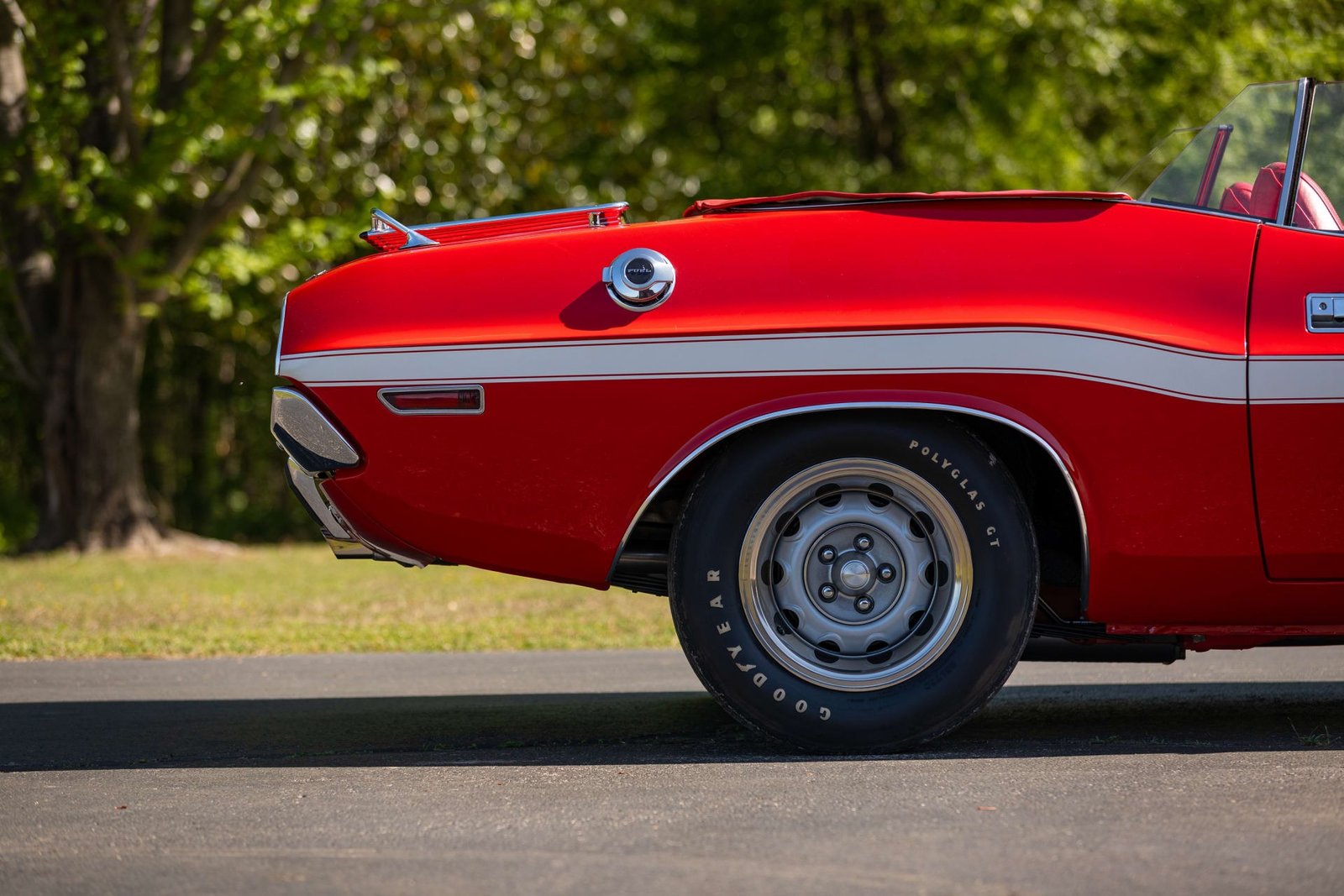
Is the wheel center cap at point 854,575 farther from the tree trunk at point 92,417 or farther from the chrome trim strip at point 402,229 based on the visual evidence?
the tree trunk at point 92,417

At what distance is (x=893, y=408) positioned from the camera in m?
4.07

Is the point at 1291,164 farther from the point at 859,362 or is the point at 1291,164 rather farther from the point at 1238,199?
the point at 859,362

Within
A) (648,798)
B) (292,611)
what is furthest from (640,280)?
(292,611)

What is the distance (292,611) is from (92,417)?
20.2 feet

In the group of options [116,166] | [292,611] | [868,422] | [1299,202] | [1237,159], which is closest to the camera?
[868,422]

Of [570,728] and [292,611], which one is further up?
[570,728]

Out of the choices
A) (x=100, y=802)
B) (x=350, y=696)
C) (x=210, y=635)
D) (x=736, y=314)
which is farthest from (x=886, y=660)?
(x=210, y=635)

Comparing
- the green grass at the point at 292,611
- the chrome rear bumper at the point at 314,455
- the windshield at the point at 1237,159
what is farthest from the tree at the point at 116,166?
the windshield at the point at 1237,159

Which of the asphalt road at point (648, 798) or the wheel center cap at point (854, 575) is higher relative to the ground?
the wheel center cap at point (854, 575)

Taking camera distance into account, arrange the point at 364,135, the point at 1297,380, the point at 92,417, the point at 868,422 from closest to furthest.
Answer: the point at 1297,380, the point at 868,422, the point at 92,417, the point at 364,135

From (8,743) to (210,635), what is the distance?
3.27m

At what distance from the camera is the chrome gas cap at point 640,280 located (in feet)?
13.3

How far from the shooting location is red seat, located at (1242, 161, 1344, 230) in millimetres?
4219

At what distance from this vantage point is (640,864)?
9.83 ft
